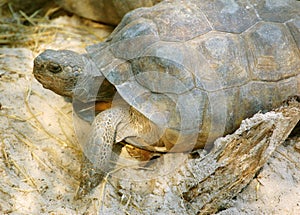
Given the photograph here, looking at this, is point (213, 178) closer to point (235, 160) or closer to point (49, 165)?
point (235, 160)

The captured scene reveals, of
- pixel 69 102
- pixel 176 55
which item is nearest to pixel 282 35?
pixel 176 55

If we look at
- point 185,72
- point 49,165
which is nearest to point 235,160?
point 185,72

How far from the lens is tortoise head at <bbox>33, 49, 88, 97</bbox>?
125 inches

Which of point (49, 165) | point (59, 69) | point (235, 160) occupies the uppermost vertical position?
point (59, 69)

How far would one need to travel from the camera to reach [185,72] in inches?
122

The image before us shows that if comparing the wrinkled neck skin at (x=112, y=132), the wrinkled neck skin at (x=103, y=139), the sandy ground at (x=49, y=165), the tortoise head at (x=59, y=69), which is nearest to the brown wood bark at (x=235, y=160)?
the sandy ground at (x=49, y=165)

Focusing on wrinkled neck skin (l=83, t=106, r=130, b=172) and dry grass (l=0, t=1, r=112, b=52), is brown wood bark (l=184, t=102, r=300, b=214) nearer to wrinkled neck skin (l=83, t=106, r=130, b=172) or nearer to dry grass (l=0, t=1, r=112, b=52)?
wrinkled neck skin (l=83, t=106, r=130, b=172)

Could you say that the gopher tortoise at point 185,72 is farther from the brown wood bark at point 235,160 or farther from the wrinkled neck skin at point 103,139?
the brown wood bark at point 235,160

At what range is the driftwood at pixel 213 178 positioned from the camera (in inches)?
112

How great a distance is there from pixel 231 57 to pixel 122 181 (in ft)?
3.89

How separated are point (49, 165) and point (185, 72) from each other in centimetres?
117

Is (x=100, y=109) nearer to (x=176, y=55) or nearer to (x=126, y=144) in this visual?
(x=126, y=144)

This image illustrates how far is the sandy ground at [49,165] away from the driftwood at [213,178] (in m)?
0.06

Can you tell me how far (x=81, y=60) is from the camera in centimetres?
335
